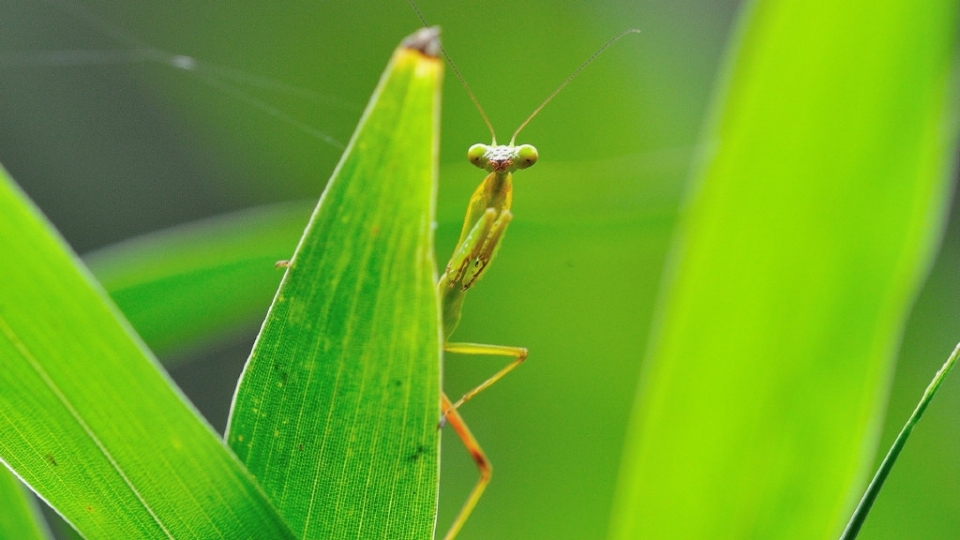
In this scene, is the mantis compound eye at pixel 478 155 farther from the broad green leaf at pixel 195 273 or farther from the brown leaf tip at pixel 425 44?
the brown leaf tip at pixel 425 44

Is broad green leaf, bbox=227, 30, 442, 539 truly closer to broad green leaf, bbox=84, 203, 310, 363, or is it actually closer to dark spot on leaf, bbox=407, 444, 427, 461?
dark spot on leaf, bbox=407, 444, 427, 461

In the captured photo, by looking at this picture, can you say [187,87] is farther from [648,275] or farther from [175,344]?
[648,275]

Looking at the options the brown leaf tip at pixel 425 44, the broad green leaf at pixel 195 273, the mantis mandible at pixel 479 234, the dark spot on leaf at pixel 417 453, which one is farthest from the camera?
the mantis mandible at pixel 479 234

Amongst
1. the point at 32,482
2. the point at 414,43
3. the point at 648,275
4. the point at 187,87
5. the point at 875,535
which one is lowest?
the point at 875,535

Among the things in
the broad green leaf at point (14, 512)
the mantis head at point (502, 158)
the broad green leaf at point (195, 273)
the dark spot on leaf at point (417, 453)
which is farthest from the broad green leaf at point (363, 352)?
the mantis head at point (502, 158)

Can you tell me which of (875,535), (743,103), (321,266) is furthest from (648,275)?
(321,266)

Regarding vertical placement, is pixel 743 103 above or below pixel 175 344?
above

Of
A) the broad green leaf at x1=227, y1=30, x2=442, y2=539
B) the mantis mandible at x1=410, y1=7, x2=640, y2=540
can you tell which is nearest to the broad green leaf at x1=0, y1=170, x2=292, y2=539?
the broad green leaf at x1=227, y1=30, x2=442, y2=539
